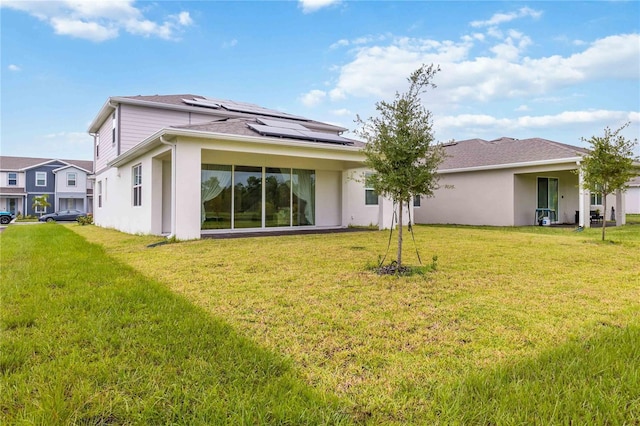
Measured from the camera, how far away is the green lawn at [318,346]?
2.01m

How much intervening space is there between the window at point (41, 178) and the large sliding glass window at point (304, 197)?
3431 cm

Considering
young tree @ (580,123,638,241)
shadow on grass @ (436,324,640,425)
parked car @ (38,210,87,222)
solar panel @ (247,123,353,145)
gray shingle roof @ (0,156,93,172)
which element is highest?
gray shingle roof @ (0,156,93,172)

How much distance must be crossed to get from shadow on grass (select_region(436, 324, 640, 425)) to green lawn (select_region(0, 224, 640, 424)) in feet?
0.04

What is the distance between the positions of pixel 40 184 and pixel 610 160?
4374 cm

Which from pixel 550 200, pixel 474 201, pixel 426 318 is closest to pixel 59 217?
pixel 474 201

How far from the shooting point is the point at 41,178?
35.5m

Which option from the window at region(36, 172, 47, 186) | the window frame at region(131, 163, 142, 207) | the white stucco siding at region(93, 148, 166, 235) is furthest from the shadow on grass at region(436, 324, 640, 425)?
the window at region(36, 172, 47, 186)

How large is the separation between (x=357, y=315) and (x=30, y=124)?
58.6 feet

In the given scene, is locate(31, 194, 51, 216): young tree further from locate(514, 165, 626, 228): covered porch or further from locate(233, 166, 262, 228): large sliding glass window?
locate(514, 165, 626, 228): covered porch

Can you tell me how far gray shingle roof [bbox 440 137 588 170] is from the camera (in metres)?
15.0

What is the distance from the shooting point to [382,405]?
2072 mm

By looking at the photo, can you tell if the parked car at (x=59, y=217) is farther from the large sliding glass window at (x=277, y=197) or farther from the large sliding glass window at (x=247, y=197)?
the large sliding glass window at (x=277, y=197)

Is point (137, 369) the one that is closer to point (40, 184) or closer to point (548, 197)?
point (548, 197)

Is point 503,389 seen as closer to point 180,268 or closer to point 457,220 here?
point 180,268
